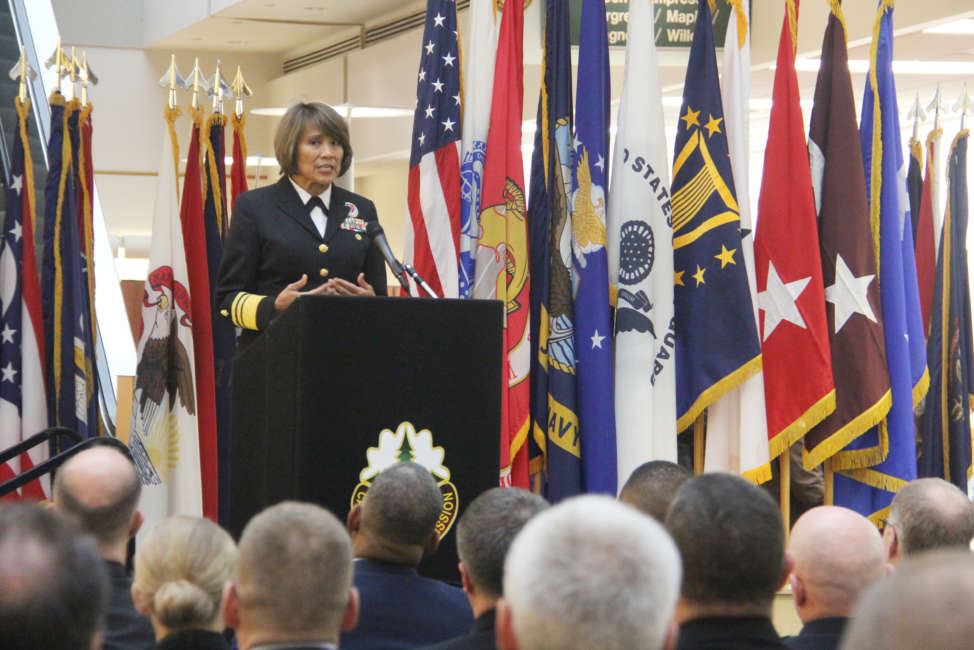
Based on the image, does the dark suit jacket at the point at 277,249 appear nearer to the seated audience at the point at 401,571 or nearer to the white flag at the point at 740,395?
the seated audience at the point at 401,571

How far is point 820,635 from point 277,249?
167 centimetres

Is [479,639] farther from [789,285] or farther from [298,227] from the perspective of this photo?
[789,285]

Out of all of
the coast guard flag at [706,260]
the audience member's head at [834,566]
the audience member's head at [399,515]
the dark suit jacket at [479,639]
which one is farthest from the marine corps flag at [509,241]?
the dark suit jacket at [479,639]

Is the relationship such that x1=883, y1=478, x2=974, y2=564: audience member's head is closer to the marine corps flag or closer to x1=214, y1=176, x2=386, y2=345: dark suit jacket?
x1=214, y1=176, x2=386, y2=345: dark suit jacket

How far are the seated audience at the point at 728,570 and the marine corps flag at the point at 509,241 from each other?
7.42 feet

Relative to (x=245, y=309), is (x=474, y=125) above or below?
above

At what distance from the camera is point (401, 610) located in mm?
2520

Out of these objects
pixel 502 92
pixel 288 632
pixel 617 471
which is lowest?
pixel 617 471

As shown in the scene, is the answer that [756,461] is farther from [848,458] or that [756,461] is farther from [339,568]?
[339,568]

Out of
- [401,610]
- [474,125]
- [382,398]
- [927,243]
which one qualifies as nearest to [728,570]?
[401,610]

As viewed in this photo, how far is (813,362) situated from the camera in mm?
4301

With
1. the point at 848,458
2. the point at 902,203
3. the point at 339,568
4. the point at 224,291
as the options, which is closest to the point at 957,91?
the point at 902,203

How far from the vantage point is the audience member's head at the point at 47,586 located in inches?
48.1

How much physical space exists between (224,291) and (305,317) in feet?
2.32
